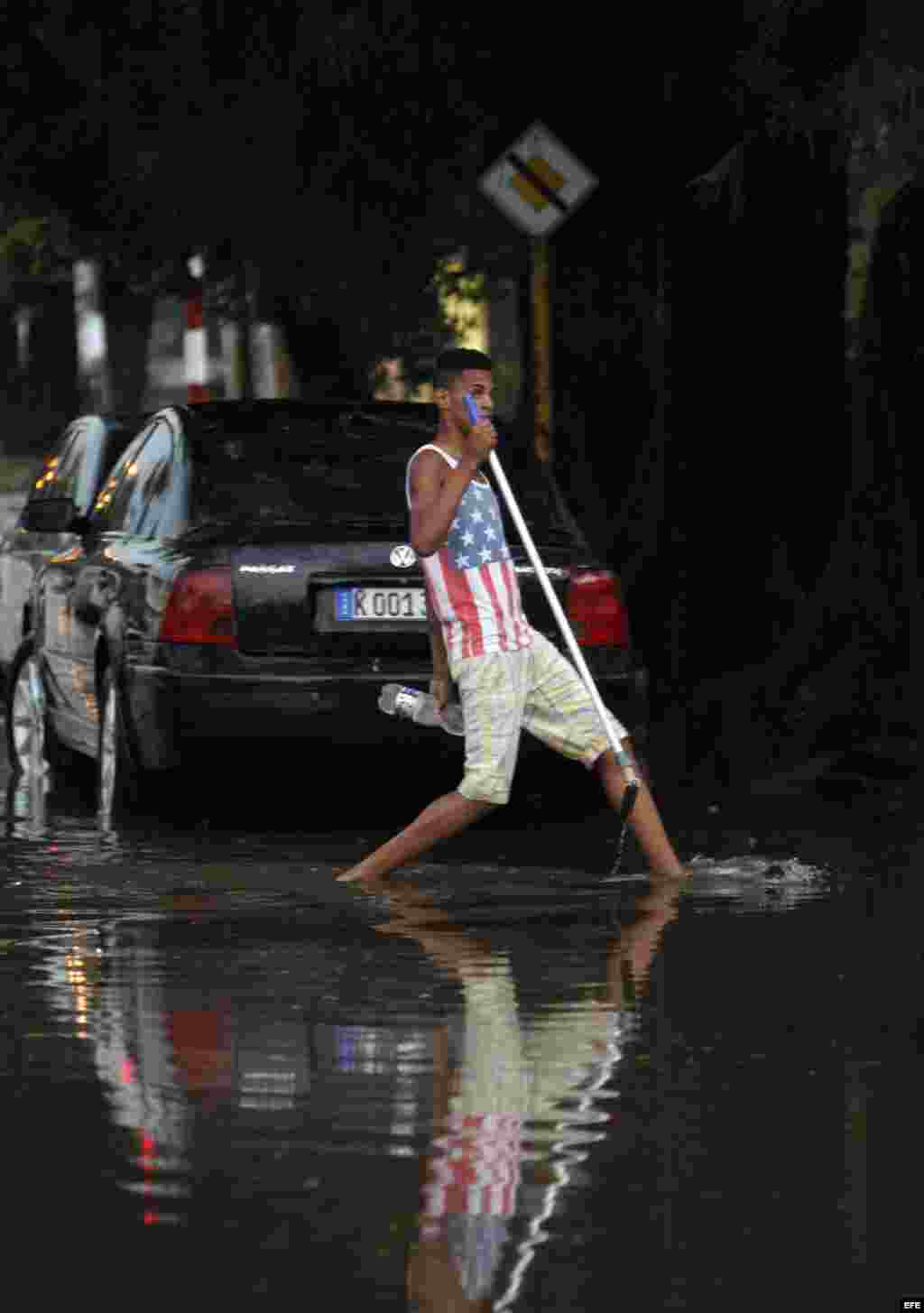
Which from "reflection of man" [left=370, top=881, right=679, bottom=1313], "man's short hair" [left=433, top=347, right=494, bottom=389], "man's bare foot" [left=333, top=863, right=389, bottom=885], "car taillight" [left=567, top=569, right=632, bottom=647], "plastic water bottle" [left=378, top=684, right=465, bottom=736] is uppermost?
"man's short hair" [left=433, top=347, right=494, bottom=389]

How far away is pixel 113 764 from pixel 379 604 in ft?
4.48

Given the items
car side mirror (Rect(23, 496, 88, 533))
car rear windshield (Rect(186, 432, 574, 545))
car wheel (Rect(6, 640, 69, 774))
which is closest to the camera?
car rear windshield (Rect(186, 432, 574, 545))

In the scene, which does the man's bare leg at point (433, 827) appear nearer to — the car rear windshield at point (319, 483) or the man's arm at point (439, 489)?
the man's arm at point (439, 489)

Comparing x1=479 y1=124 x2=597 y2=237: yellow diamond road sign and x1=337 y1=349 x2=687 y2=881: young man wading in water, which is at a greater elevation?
x1=479 y1=124 x2=597 y2=237: yellow diamond road sign

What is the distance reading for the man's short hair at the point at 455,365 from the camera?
10898mm

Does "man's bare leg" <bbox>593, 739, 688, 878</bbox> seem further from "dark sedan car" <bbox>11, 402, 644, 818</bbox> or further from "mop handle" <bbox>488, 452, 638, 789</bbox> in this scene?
"dark sedan car" <bbox>11, 402, 644, 818</bbox>

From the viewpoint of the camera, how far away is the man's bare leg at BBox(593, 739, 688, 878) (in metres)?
11.2

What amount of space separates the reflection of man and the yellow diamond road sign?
6.70 metres

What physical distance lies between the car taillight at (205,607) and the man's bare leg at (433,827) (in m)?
1.65

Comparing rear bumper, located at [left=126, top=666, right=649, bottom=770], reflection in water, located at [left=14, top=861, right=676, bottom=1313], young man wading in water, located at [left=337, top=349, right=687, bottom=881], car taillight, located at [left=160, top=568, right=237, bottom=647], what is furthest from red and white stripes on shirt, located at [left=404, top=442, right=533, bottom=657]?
car taillight, located at [left=160, top=568, right=237, bottom=647]

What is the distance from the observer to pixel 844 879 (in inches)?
447

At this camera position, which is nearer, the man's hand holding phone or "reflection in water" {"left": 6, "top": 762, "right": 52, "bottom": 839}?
the man's hand holding phone

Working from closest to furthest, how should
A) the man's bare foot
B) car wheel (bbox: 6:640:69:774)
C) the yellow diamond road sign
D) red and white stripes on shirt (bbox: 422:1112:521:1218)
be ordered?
red and white stripes on shirt (bbox: 422:1112:521:1218) < the man's bare foot < car wheel (bbox: 6:640:69:774) < the yellow diamond road sign

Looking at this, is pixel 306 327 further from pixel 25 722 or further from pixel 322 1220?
pixel 322 1220
